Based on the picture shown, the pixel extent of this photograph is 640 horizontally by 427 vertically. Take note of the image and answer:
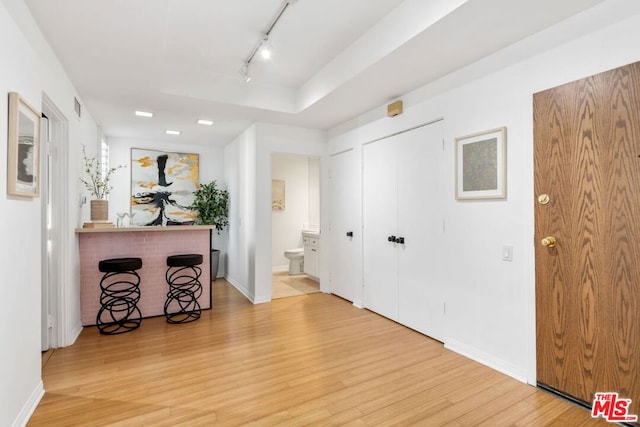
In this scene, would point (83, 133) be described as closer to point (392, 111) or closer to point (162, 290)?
point (162, 290)

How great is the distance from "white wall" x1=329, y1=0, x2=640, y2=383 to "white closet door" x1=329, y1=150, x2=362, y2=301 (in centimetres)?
146

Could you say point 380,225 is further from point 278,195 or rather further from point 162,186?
point 162,186

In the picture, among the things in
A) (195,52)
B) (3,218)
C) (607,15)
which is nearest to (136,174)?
(195,52)

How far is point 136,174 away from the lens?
5711 millimetres

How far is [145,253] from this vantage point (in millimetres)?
3912

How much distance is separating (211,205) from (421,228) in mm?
3936

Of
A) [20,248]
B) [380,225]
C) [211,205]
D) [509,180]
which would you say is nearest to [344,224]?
[380,225]

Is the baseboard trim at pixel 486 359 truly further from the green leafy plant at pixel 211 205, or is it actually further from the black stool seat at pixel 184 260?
the green leafy plant at pixel 211 205

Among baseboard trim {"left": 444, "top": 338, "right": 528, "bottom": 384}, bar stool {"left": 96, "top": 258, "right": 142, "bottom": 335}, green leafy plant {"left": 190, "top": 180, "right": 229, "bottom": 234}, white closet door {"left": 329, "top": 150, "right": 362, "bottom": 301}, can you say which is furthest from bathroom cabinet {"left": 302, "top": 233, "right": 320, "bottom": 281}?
baseboard trim {"left": 444, "top": 338, "right": 528, "bottom": 384}

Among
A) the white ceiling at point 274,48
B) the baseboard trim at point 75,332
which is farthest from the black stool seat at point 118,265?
the white ceiling at point 274,48

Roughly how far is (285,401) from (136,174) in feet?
16.5

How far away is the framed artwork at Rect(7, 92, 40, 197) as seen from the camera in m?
1.78

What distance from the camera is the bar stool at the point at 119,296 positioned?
3459 millimetres

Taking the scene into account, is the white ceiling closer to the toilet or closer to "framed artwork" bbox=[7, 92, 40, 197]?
"framed artwork" bbox=[7, 92, 40, 197]
